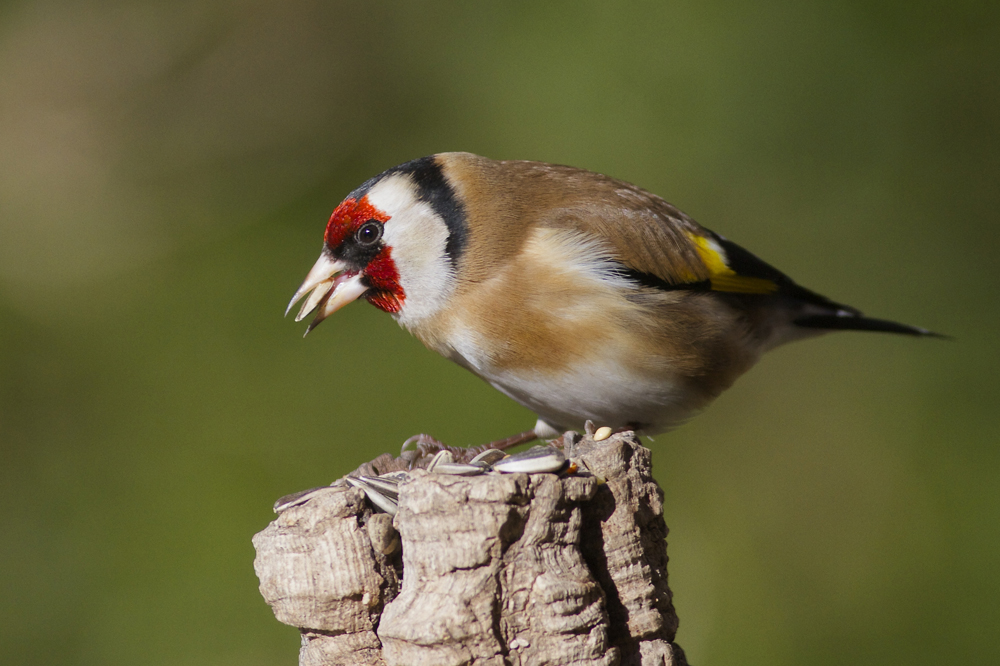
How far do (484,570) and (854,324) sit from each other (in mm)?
2395

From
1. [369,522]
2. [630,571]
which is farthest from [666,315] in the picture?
[369,522]

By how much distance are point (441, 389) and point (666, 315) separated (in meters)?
1.86

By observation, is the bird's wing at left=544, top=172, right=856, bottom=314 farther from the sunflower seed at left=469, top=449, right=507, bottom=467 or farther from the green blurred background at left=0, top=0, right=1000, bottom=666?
the green blurred background at left=0, top=0, right=1000, bottom=666

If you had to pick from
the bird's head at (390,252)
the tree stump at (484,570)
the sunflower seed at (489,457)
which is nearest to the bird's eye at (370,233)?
the bird's head at (390,252)

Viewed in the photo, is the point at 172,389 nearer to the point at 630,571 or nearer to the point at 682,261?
the point at 682,261

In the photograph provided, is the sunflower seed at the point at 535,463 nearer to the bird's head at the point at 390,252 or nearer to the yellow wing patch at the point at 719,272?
the bird's head at the point at 390,252

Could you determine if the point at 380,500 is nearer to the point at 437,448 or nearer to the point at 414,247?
the point at 437,448

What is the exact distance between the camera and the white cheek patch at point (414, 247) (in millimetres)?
2721

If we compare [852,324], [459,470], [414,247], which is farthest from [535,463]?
[852,324]

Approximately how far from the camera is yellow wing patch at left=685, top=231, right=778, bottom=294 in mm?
3072

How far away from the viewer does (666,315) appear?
9.33ft

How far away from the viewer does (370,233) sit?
2.76 metres

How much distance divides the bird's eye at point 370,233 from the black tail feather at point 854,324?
1684 mm

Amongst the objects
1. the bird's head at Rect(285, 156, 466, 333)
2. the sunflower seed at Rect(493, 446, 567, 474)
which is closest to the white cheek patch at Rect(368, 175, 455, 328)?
the bird's head at Rect(285, 156, 466, 333)
